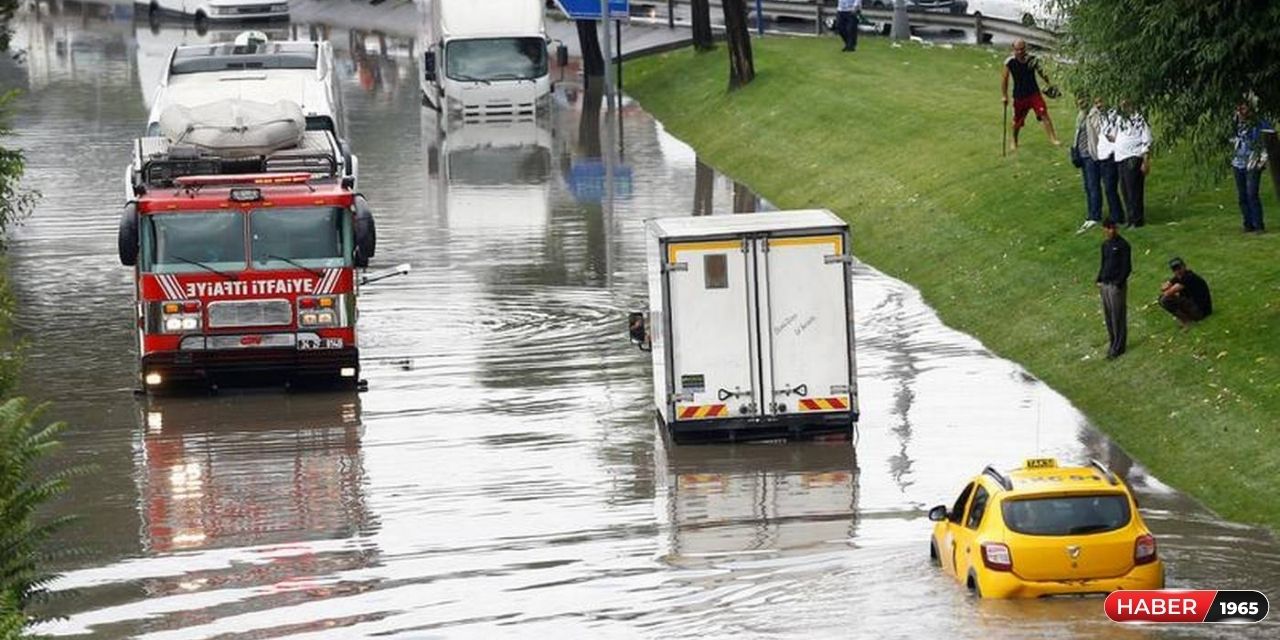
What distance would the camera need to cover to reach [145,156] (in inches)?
1375

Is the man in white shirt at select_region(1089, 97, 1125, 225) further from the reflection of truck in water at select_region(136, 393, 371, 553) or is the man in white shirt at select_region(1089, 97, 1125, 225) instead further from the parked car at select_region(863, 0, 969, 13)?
the parked car at select_region(863, 0, 969, 13)

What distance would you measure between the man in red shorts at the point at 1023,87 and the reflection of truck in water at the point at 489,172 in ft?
28.5

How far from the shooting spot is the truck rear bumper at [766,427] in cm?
2800

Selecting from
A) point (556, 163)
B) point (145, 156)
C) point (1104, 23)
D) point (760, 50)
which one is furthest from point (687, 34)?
point (1104, 23)

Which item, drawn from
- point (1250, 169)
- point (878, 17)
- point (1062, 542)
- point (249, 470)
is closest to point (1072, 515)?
point (1062, 542)

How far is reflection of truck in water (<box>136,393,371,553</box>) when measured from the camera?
2497 cm

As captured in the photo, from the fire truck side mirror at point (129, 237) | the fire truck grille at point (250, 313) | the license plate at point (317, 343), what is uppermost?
the fire truck side mirror at point (129, 237)

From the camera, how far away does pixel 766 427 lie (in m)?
28.0

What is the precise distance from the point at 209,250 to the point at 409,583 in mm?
10343

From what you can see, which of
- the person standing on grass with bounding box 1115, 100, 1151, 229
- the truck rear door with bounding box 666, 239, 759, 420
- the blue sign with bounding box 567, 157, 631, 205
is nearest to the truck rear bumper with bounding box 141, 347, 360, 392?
the truck rear door with bounding box 666, 239, 759, 420

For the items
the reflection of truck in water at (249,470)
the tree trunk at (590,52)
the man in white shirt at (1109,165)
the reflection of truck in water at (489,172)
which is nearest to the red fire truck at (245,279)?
the reflection of truck in water at (249,470)

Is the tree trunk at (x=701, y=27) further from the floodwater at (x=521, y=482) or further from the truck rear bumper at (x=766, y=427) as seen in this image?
the truck rear bumper at (x=766, y=427)

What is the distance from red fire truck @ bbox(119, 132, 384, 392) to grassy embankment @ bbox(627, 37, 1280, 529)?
8.07 meters

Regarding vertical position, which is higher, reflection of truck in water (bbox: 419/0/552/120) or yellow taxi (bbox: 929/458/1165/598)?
yellow taxi (bbox: 929/458/1165/598)
